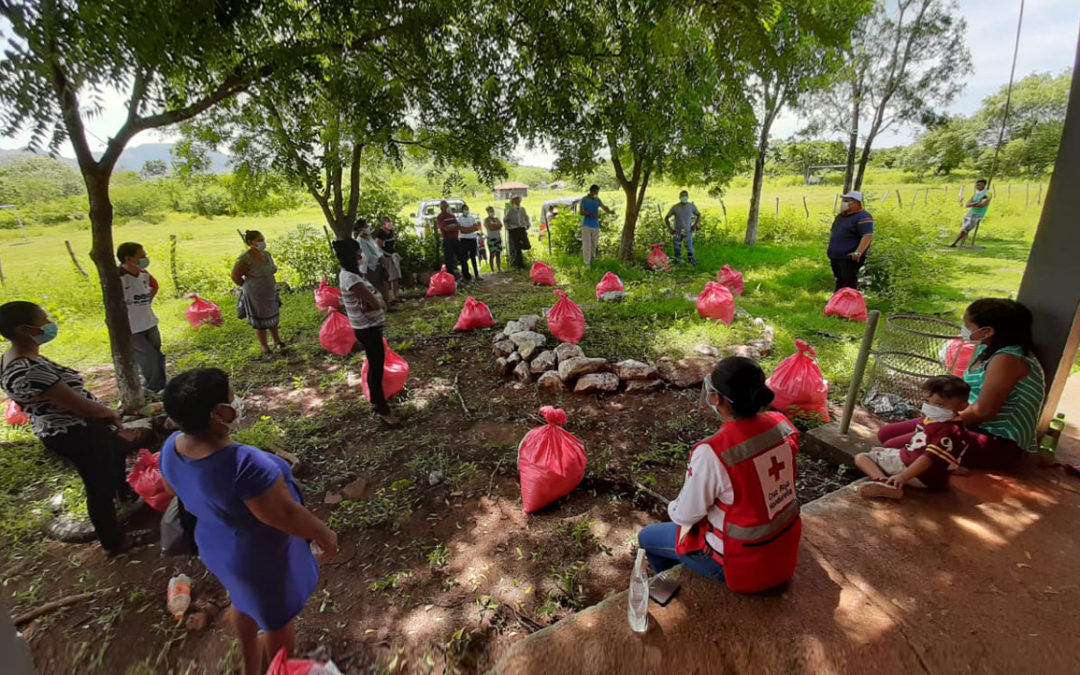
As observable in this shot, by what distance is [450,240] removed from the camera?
8.96 metres

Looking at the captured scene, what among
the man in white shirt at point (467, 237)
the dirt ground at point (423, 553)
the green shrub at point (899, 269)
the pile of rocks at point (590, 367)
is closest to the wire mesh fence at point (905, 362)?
the dirt ground at point (423, 553)

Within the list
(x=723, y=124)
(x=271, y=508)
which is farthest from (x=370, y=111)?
(x=723, y=124)

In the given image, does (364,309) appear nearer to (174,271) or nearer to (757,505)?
(757,505)

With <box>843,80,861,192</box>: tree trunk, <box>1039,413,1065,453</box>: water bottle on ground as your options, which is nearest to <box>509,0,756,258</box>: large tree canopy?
<box>1039,413,1065,453</box>: water bottle on ground

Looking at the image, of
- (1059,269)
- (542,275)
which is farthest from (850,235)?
(542,275)

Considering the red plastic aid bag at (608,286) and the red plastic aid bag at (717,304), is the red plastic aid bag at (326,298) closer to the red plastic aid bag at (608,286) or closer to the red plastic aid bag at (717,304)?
the red plastic aid bag at (608,286)

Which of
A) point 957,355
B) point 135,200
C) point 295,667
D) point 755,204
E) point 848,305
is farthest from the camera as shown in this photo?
point 135,200

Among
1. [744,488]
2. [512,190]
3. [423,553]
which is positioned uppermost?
[512,190]

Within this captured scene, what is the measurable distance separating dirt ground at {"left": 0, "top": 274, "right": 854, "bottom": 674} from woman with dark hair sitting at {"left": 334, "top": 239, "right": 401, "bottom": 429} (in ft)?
1.65

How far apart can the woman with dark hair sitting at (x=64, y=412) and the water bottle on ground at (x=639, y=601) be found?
281 cm

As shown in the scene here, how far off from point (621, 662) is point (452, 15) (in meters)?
3.37

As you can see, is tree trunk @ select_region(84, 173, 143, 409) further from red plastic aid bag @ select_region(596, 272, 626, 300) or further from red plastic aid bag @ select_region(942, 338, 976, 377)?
red plastic aid bag @ select_region(942, 338, 976, 377)

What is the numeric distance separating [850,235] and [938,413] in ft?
13.3

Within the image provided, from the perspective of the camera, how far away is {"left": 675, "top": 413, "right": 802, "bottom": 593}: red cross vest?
1.64 metres
